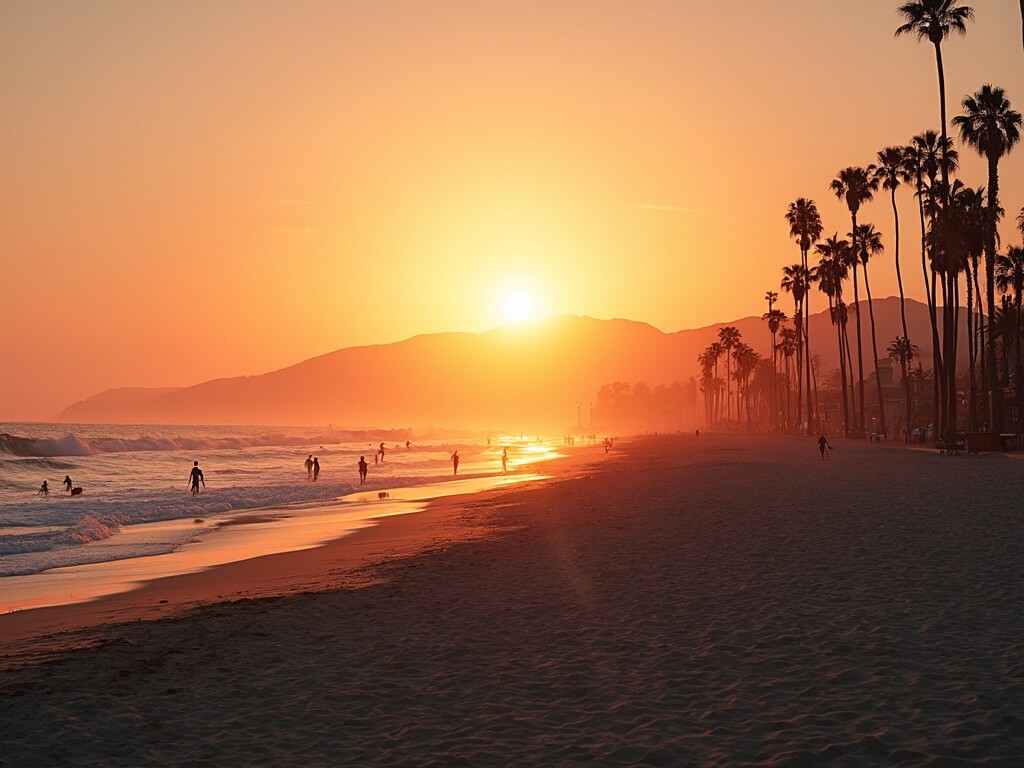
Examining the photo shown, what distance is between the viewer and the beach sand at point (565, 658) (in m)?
6.52

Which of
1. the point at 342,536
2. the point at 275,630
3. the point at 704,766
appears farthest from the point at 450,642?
the point at 342,536

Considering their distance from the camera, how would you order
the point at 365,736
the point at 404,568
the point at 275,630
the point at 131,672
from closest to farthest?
the point at 365,736, the point at 131,672, the point at 275,630, the point at 404,568

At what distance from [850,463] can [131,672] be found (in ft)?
126

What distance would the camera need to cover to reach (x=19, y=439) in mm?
100250

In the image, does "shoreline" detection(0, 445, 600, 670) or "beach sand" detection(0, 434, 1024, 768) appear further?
"shoreline" detection(0, 445, 600, 670)

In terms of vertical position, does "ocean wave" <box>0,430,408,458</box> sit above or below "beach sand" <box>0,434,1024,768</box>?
above

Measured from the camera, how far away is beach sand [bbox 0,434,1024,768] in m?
6.52

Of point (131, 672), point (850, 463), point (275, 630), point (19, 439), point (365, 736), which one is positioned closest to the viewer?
point (365, 736)

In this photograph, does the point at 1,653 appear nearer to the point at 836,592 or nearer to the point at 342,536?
the point at 836,592

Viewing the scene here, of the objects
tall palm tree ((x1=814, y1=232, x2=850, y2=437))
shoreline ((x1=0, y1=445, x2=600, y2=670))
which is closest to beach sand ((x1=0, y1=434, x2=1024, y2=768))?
shoreline ((x1=0, y1=445, x2=600, y2=670))

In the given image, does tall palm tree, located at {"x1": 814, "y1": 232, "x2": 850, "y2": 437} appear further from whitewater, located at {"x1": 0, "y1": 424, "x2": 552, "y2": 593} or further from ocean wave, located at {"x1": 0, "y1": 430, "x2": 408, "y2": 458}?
ocean wave, located at {"x1": 0, "y1": 430, "x2": 408, "y2": 458}

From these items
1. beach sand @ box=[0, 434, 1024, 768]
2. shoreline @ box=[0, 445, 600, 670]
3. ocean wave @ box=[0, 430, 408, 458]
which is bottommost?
shoreline @ box=[0, 445, 600, 670]

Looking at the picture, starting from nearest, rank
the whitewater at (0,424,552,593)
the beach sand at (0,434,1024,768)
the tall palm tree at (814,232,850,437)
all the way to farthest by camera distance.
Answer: the beach sand at (0,434,1024,768), the whitewater at (0,424,552,593), the tall palm tree at (814,232,850,437)

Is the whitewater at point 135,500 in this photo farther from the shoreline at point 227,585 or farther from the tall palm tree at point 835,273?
the tall palm tree at point 835,273
